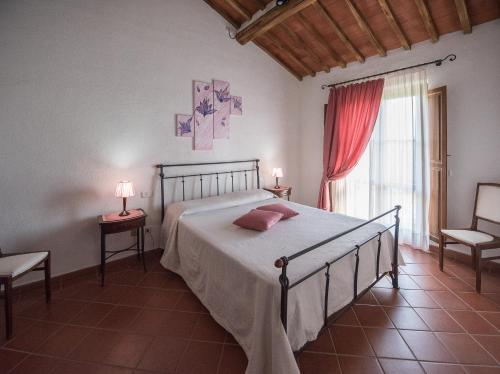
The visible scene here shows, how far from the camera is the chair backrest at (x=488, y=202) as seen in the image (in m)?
2.69

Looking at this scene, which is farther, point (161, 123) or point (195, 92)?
point (195, 92)

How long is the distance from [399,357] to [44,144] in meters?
3.59

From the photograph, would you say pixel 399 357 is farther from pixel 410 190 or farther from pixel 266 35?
pixel 266 35

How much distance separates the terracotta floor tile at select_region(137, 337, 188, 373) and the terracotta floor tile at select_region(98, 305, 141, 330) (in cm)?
38

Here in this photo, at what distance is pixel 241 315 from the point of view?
5.57 ft

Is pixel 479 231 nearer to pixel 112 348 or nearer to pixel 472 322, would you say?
pixel 472 322

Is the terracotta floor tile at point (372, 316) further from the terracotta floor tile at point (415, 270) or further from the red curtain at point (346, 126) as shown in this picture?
the red curtain at point (346, 126)

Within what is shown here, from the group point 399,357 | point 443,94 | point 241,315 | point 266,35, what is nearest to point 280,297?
point 241,315

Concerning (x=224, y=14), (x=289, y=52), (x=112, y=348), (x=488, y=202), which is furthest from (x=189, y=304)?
(x=289, y=52)

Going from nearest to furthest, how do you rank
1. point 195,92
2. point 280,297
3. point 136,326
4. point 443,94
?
point 280,297 → point 136,326 → point 443,94 → point 195,92

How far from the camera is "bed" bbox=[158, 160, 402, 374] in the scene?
4.70ft

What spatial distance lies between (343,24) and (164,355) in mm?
4275

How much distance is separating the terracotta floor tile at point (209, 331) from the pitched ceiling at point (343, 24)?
11.3ft

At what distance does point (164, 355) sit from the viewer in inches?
69.2
